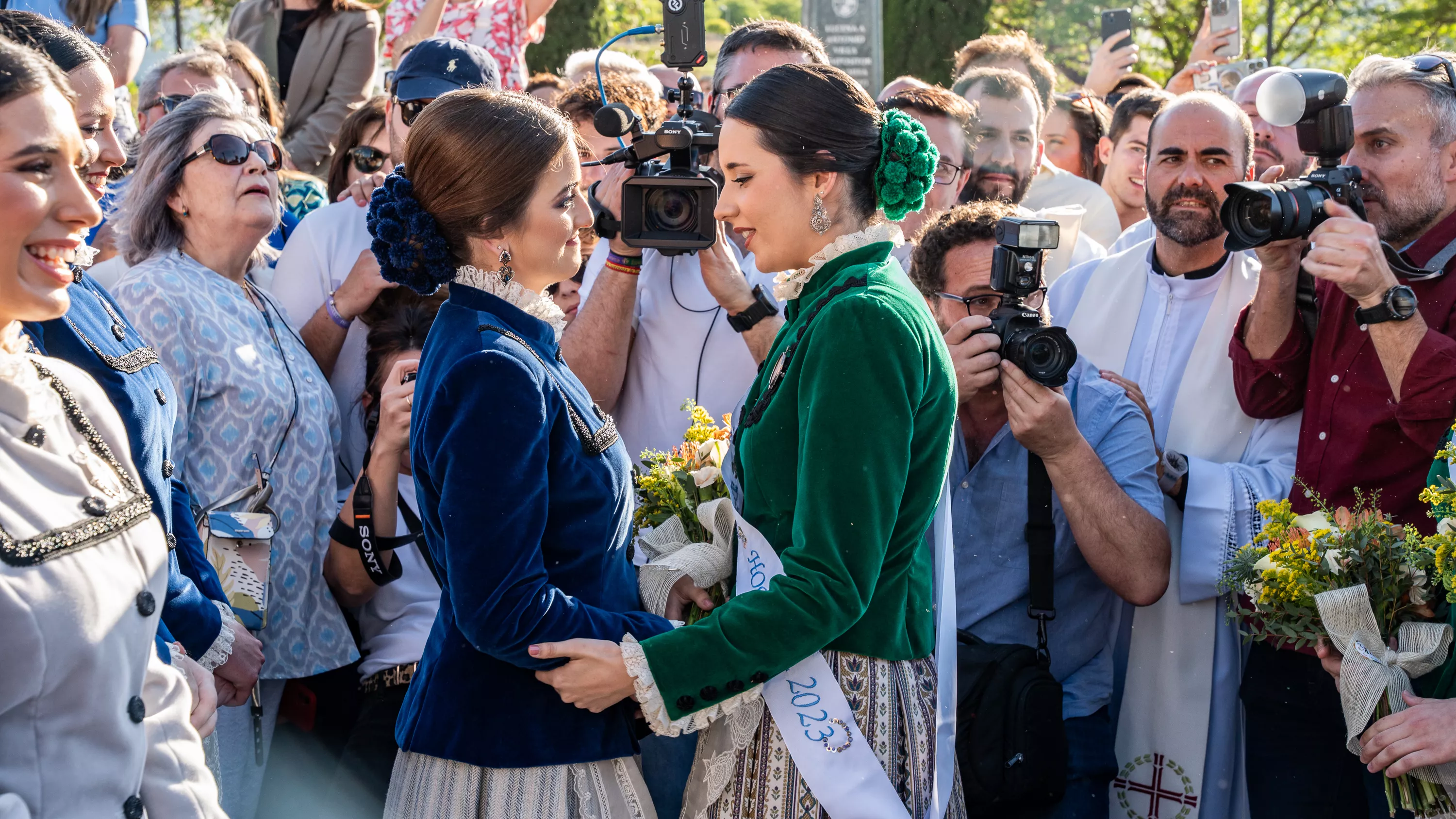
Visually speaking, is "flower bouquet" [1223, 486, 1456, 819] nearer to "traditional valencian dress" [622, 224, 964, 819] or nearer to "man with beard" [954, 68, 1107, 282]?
"traditional valencian dress" [622, 224, 964, 819]

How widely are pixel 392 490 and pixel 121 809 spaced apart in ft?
6.12

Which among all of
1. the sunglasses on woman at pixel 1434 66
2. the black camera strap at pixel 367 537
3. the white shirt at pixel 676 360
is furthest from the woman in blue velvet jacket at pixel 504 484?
the sunglasses on woman at pixel 1434 66

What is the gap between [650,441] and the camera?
13.3ft

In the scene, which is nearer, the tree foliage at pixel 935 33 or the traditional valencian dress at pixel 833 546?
the traditional valencian dress at pixel 833 546

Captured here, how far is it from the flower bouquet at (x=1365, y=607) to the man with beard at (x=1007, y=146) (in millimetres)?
2177

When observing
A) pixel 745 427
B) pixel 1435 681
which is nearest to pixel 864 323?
pixel 745 427

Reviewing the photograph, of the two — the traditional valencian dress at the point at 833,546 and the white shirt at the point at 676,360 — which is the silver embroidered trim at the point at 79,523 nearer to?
the traditional valencian dress at the point at 833,546

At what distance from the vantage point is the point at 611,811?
8.18 feet

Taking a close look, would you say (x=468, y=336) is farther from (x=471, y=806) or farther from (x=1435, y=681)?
(x=1435, y=681)

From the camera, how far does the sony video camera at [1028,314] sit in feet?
10.6

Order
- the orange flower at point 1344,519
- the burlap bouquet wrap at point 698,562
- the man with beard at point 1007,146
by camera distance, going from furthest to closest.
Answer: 1. the man with beard at point 1007,146
2. the orange flower at point 1344,519
3. the burlap bouquet wrap at point 698,562

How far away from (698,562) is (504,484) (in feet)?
1.96

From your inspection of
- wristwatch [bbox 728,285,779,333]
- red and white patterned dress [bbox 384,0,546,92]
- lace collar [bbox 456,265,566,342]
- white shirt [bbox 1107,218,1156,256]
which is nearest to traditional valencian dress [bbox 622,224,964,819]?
lace collar [bbox 456,265,566,342]

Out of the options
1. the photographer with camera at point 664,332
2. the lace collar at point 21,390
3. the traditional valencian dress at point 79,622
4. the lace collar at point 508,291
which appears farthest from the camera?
the photographer with camera at point 664,332
